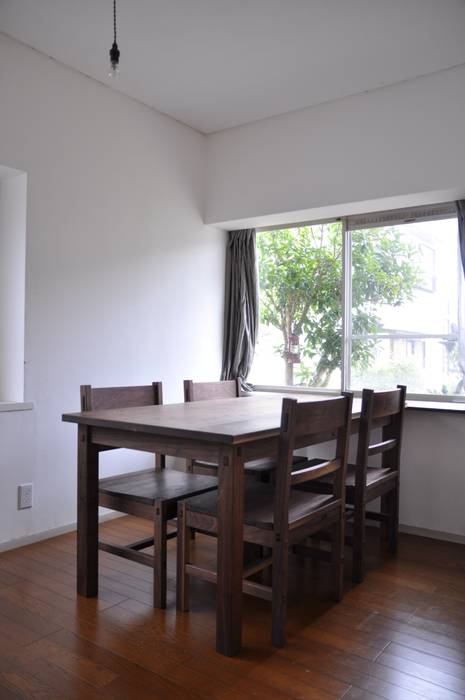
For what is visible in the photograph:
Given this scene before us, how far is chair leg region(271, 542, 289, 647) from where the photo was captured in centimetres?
190


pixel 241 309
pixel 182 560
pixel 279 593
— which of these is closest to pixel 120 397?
pixel 182 560

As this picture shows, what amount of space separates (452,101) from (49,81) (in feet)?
7.42

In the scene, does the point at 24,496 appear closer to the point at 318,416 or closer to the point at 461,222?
the point at 318,416

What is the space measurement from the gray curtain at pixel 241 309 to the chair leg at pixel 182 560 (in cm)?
205

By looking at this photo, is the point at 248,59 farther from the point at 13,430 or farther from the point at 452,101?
the point at 13,430

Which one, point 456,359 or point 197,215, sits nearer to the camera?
point 456,359

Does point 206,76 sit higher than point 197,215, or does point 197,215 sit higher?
point 206,76

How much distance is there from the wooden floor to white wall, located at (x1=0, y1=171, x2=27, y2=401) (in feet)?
3.15

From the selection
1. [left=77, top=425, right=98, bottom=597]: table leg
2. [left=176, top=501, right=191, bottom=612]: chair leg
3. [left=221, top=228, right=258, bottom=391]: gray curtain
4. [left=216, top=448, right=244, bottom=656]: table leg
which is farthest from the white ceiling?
[left=176, top=501, right=191, bottom=612]: chair leg

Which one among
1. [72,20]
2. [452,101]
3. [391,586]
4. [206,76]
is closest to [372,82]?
[452,101]

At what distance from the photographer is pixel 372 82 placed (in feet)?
10.8

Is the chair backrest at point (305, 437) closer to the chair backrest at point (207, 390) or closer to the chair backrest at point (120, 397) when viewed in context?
the chair backrest at point (120, 397)

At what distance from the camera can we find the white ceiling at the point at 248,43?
261 cm

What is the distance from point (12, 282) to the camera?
120 inches
